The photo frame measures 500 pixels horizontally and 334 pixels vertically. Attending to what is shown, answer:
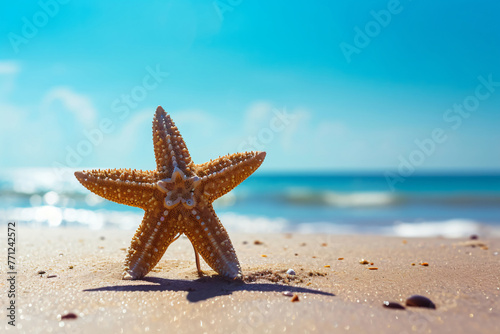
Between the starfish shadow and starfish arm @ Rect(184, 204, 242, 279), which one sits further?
starfish arm @ Rect(184, 204, 242, 279)

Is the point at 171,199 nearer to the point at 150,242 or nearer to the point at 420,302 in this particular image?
the point at 150,242

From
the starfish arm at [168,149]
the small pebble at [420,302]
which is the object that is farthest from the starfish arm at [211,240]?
the small pebble at [420,302]

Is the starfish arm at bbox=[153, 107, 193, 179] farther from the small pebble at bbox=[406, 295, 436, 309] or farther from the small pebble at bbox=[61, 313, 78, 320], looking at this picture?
the small pebble at bbox=[406, 295, 436, 309]

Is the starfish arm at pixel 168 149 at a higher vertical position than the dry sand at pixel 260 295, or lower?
higher

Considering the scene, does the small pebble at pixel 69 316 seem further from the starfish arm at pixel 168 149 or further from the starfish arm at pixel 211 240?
the starfish arm at pixel 168 149

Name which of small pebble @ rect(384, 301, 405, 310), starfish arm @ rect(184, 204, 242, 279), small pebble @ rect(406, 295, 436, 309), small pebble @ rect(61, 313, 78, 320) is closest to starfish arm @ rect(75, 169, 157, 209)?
starfish arm @ rect(184, 204, 242, 279)

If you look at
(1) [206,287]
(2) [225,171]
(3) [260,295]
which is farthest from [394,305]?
(2) [225,171]

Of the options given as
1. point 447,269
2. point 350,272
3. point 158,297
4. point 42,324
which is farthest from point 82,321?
point 447,269
